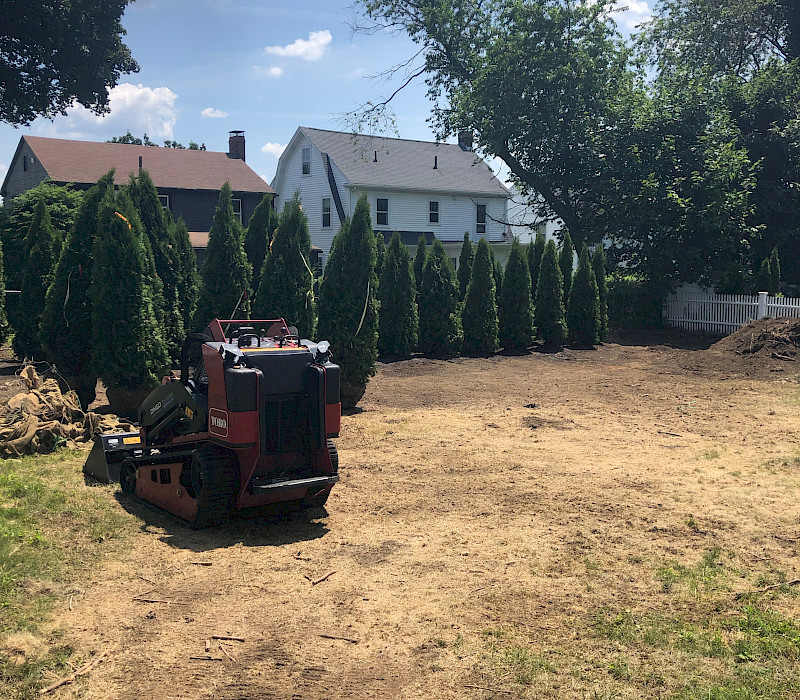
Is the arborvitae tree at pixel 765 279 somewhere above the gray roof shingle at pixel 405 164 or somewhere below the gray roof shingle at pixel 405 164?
below

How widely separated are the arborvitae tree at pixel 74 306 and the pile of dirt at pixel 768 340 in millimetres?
14738

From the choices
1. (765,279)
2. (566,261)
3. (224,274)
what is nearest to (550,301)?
(566,261)

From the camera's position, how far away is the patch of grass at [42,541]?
150 inches

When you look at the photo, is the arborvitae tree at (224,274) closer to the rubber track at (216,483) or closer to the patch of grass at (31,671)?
the rubber track at (216,483)

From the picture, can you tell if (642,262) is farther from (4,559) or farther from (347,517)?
(4,559)

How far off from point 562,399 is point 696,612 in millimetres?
8345

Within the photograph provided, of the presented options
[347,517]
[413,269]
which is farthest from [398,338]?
[347,517]

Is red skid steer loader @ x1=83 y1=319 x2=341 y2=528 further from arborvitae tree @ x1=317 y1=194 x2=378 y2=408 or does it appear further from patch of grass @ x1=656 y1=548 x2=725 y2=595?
arborvitae tree @ x1=317 y1=194 x2=378 y2=408

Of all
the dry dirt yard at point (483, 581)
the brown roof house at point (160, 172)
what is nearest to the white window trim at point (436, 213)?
the brown roof house at point (160, 172)

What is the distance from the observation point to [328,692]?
3.68 meters

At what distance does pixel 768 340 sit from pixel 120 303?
49.6ft

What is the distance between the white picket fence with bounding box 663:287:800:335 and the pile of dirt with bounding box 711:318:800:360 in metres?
1.98

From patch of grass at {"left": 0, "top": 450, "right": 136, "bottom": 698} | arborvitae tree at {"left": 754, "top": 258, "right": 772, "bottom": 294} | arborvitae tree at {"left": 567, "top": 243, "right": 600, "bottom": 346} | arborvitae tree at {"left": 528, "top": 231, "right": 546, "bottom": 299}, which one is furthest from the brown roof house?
patch of grass at {"left": 0, "top": 450, "right": 136, "bottom": 698}

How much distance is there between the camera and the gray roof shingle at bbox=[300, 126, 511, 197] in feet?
117
